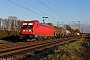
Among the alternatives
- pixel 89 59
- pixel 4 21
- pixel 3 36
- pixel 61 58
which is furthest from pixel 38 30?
pixel 4 21

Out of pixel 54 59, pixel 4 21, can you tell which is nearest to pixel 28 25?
pixel 54 59

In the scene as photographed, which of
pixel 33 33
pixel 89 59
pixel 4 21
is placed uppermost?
pixel 4 21

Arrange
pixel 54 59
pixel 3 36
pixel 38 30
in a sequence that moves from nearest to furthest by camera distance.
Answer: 1. pixel 54 59
2. pixel 38 30
3. pixel 3 36

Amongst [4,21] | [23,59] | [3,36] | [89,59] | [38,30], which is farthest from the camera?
[4,21]

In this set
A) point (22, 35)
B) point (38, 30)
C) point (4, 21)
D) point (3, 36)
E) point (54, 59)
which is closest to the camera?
point (54, 59)

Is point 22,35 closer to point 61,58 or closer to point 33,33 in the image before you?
point 33,33

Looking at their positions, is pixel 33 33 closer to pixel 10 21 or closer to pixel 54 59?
pixel 54 59

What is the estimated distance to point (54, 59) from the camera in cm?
1010

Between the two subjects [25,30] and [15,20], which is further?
[15,20]

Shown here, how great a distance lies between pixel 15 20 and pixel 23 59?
282ft

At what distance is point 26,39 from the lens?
106ft

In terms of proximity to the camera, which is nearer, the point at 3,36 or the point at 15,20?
the point at 3,36

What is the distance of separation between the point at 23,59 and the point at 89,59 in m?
4.35

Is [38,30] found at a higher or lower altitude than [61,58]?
higher
